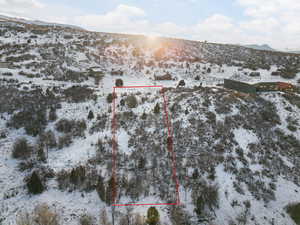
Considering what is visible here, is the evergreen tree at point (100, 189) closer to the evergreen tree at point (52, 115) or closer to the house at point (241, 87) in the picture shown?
the evergreen tree at point (52, 115)

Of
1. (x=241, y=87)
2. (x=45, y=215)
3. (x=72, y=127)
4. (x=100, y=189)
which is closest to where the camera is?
(x=45, y=215)

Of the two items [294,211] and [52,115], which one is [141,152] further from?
[294,211]

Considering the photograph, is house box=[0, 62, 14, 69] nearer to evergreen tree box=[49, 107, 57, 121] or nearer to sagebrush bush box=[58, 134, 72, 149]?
evergreen tree box=[49, 107, 57, 121]

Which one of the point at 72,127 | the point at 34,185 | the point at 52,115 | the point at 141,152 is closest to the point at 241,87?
the point at 141,152

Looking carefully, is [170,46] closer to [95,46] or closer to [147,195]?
[95,46]

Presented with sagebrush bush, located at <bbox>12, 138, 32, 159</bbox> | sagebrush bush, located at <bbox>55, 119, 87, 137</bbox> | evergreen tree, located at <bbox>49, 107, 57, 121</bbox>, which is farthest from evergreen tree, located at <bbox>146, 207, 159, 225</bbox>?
evergreen tree, located at <bbox>49, 107, 57, 121</bbox>

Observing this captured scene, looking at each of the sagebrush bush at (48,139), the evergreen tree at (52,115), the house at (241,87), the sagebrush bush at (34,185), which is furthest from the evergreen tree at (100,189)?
the house at (241,87)
